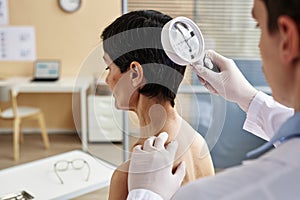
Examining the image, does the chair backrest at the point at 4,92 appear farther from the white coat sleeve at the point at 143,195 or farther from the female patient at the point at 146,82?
the white coat sleeve at the point at 143,195

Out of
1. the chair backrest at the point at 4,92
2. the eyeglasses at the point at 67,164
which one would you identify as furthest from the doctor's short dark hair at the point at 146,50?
the chair backrest at the point at 4,92

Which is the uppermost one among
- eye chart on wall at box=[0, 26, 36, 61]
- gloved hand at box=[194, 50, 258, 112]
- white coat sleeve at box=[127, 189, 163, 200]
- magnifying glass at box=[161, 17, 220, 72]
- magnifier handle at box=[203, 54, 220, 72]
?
magnifying glass at box=[161, 17, 220, 72]

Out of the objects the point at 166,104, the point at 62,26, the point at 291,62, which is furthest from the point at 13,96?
the point at 291,62

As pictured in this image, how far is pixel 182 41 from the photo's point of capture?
98 centimetres

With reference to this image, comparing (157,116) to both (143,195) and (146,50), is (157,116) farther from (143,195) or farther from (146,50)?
(143,195)

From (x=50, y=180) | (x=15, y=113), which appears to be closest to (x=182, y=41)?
(x=50, y=180)

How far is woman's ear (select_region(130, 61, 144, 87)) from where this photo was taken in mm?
1069

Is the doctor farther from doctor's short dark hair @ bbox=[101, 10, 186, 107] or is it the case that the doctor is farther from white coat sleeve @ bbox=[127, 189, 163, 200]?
doctor's short dark hair @ bbox=[101, 10, 186, 107]

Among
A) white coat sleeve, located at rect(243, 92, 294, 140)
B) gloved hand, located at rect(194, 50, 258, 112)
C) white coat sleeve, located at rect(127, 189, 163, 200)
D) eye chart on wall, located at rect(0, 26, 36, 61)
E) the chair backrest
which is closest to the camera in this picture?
white coat sleeve, located at rect(127, 189, 163, 200)

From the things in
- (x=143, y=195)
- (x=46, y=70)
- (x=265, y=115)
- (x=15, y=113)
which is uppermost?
(x=265, y=115)

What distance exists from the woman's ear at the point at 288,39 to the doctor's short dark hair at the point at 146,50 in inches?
19.8

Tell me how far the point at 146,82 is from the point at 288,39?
0.57 m

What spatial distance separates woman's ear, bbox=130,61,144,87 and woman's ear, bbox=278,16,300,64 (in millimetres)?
541

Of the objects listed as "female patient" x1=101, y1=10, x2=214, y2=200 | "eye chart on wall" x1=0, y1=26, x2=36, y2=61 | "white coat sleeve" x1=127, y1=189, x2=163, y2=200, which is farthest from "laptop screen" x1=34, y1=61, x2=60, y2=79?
"white coat sleeve" x1=127, y1=189, x2=163, y2=200
